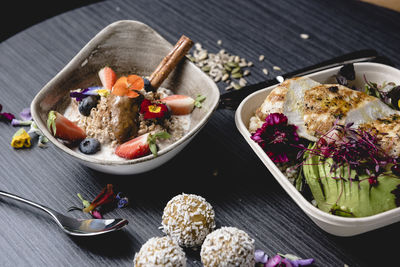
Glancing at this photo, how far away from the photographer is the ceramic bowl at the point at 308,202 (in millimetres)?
1318

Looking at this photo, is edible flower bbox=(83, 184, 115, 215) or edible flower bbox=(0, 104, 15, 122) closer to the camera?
edible flower bbox=(83, 184, 115, 215)

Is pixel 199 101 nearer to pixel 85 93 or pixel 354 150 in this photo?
pixel 85 93

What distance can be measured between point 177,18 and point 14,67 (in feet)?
3.00

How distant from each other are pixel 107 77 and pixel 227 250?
101cm

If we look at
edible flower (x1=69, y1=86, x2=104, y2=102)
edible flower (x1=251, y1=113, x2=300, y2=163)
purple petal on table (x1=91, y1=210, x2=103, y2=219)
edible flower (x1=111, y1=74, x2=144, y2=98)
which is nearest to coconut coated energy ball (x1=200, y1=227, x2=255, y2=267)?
edible flower (x1=251, y1=113, x2=300, y2=163)

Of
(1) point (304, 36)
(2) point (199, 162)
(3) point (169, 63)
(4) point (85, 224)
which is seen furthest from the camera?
Result: (1) point (304, 36)

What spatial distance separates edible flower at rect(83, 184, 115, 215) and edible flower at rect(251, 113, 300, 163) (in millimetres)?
571

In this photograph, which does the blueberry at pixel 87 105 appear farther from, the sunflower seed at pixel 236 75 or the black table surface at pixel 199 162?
the sunflower seed at pixel 236 75

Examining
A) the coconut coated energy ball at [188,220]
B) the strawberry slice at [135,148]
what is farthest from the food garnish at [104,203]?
the coconut coated energy ball at [188,220]

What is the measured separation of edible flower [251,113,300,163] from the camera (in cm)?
155

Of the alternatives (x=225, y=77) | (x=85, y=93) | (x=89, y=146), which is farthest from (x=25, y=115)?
(x=225, y=77)

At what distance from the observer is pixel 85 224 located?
1.54 metres

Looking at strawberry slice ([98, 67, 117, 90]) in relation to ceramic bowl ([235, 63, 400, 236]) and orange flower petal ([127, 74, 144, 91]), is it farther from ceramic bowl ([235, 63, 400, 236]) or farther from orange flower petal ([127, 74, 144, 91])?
ceramic bowl ([235, 63, 400, 236])

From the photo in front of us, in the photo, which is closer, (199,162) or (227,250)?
(227,250)
